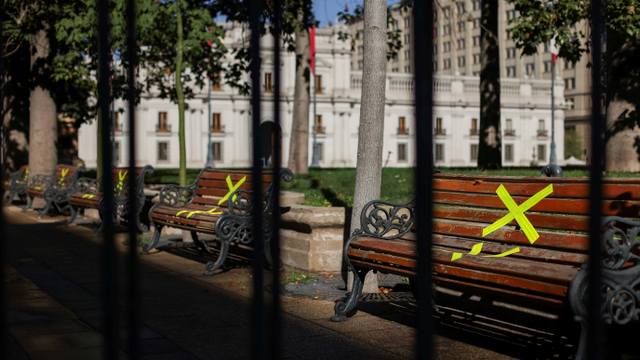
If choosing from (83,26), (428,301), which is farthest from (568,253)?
(83,26)

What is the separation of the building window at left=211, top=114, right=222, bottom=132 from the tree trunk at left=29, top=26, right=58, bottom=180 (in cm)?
4145

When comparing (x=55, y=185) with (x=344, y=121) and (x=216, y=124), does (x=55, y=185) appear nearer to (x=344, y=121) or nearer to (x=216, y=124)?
(x=216, y=124)

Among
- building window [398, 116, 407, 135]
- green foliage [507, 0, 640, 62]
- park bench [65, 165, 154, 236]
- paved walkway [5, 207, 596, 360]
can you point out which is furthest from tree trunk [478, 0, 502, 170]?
building window [398, 116, 407, 135]

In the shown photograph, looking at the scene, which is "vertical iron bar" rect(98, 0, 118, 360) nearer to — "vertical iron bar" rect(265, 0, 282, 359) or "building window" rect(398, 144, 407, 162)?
"vertical iron bar" rect(265, 0, 282, 359)

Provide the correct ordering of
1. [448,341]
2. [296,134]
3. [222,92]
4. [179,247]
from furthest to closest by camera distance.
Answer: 1. [222,92]
2. [296,134]
3. [179,247]
4. [448,341]

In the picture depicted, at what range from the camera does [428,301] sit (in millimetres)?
1991

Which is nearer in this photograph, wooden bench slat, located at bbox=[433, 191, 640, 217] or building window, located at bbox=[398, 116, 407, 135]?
wooden bench slat, located at bbox=[433, 191, 640, 217]

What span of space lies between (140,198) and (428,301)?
725 cm

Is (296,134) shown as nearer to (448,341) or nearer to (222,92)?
(448,341)

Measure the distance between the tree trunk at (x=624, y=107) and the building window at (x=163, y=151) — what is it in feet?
162

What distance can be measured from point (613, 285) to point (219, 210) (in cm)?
469

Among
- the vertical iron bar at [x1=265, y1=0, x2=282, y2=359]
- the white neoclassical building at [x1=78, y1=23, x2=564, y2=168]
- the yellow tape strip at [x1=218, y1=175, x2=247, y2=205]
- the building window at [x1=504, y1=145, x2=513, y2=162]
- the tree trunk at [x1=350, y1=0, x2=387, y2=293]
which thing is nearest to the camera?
the vertical iron bar at [x1=265, y1=0, x2=282, y2=359]

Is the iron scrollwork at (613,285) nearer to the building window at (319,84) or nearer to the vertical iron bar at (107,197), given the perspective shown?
the vertical iron bar at (107,197)

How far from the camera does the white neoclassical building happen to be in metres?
54.2
